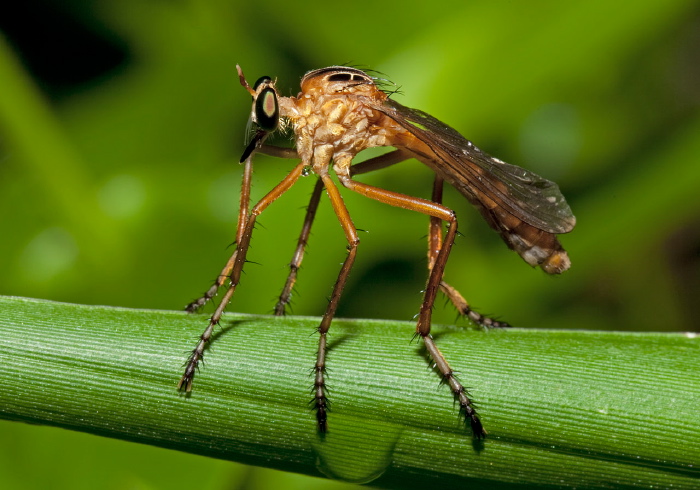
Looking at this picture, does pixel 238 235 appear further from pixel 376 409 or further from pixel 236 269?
pixel 376 409

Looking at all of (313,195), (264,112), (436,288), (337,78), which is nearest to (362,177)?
(313,195)

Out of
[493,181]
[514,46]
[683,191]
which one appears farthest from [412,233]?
[683,191]

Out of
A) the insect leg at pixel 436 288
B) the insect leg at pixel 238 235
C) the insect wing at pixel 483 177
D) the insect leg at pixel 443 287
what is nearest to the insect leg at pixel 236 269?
the insect leg at pixel 238 235

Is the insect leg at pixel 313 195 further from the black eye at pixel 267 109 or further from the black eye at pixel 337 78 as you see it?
the black eye at pixel 337 78

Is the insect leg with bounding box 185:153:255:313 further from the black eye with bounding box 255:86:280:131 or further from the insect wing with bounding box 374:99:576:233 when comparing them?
the insect wing with bounding box 374:99:576:233

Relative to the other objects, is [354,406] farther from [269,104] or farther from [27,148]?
[27,148]

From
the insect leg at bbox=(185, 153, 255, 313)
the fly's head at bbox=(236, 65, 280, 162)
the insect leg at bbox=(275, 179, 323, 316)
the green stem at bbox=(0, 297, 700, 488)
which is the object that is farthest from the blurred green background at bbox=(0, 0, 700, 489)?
the green stem at bbox=(0, 297, 700, 488)

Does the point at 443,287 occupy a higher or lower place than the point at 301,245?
lower

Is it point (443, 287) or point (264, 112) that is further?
point (443, 287)
